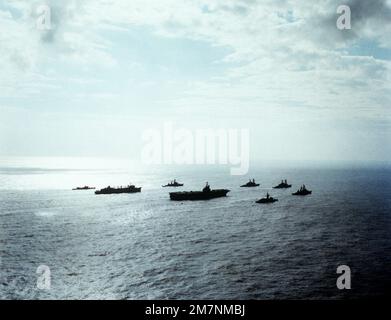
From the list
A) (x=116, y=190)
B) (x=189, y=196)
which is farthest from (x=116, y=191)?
(x=189, y=196)

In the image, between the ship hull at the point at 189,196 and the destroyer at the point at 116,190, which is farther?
the destroyer at the point at 116,190

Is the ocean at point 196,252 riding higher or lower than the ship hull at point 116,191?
lower

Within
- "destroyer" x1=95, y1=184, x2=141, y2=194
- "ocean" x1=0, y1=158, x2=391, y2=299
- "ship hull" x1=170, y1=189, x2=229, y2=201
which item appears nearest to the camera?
"ocean" x1=0, y1=158, x2=391, y2=299

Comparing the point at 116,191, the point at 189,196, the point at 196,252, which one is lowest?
the point at 196,252

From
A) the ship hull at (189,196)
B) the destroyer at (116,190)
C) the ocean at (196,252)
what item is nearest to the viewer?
the ocean at (196,252)

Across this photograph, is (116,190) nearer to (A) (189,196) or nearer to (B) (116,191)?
(B) (116,191)

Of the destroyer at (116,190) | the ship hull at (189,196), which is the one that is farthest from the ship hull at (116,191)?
the ship hull at (189,196)

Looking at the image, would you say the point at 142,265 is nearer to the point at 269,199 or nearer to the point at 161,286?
the point at 161,286

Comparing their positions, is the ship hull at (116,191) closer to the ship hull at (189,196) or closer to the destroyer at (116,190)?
the destroyer at (116,190)

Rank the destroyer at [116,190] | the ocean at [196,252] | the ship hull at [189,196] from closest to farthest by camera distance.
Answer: the ocean at [196,252] < the ship hull at [189,196] < the destroyer at [116,190]

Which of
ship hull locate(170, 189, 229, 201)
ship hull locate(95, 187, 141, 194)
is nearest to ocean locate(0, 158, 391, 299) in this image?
ship hull locate(170, 189, 229, 201)

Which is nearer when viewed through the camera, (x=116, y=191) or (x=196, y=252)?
(x=196, y=252)

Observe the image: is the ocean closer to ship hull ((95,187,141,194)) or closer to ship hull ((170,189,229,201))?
ship hull ((170,189,229,201))

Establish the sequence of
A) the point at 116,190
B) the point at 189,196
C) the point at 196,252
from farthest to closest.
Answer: the point at 116,190, the point at 189,196, the point at 196,252
